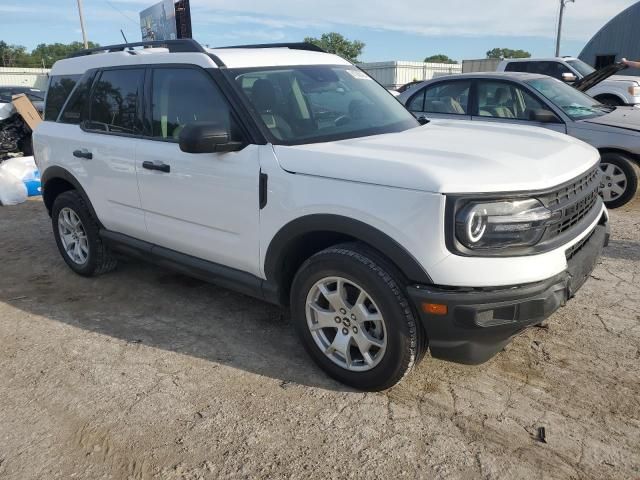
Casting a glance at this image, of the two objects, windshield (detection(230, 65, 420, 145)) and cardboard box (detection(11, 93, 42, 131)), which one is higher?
windshield (detection(230, 65, 420, 145))

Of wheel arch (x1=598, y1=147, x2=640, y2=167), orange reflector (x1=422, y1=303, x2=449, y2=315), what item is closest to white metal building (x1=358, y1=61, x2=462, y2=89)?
wheel arch (x1=598, y1=147, x2=640, y2=167)

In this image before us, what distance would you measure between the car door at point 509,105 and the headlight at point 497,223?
439 centimetres

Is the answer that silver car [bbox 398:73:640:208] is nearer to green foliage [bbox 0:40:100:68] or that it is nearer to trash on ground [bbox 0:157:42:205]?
trash on ground [bbox 0:157:42:205]

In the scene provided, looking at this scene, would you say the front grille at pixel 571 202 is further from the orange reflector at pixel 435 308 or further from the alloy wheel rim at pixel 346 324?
the alloy wheel rim at pixel 346 324

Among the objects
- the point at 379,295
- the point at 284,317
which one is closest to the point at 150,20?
the point at 284,317

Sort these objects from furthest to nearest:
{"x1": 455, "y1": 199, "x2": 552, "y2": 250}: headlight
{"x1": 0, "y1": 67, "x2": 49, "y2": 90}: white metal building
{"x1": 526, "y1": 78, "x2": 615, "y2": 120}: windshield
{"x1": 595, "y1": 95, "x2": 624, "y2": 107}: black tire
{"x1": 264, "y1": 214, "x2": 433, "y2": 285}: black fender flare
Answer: {"x1": 0, "y1": 67, "x2": 49, "y2": 90}: white metal building < {"x1": 595, "y1": 95, "x2": 624, "y2": 107}: black tire < {"x1": 526, "y1": 78, "x2": 615, "y2": 120}: windshield < {"x1": 264, "y1": 214, "x2": 433, "y2": 285}: black fender flare < {"x1": 455, "y1": 199, "x2": 552, "y2": 250}: headlight

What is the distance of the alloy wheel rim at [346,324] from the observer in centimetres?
288

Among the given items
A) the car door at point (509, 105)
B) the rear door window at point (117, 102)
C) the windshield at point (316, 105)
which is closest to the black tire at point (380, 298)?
the windshield at point (316, 105)

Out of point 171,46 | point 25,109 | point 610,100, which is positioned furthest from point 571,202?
point 610,100

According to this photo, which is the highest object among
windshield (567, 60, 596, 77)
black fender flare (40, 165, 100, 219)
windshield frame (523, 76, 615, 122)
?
windshield (567, 60, 596, 77)

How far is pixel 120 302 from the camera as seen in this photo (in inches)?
175

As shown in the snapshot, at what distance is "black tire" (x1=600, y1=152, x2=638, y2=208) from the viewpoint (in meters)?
6.38

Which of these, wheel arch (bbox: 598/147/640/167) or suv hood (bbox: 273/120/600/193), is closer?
suv hood (bbox: 273/120/600/193)

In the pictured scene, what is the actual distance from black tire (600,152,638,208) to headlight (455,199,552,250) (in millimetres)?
4643
